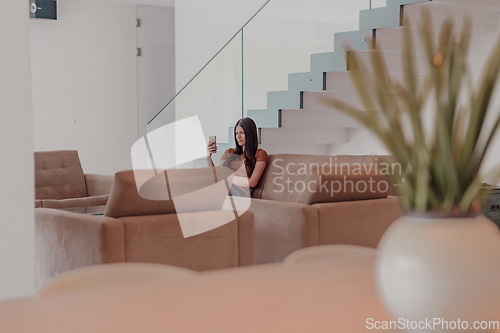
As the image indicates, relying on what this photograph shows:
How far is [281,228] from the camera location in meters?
4.92

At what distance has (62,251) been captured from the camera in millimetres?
4078

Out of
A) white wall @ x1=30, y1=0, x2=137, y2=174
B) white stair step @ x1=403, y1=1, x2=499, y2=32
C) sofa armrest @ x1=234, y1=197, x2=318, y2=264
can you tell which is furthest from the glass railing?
sofa armrest @ x1=234, y1=197, x2=318, y2=264

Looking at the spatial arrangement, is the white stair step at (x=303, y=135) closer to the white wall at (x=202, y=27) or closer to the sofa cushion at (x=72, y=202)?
the white wall at (x=202, y=27)

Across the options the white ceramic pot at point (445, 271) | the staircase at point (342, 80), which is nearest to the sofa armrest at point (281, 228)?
the staircase at point (342, 80)

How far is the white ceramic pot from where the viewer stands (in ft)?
3.01

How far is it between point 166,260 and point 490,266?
129 inches

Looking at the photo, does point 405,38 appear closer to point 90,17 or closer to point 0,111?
point 0,111

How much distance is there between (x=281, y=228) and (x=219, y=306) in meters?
3.73

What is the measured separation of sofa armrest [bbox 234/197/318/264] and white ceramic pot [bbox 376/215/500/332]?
3.77 m

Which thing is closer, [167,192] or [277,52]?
[167,192]

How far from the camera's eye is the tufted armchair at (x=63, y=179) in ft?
25.6

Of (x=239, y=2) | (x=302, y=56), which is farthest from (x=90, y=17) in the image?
(x=302, y=56)

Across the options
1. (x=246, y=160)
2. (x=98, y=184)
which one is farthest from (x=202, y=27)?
(x=246, y=160)

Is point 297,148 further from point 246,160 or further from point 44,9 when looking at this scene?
point 44,9
